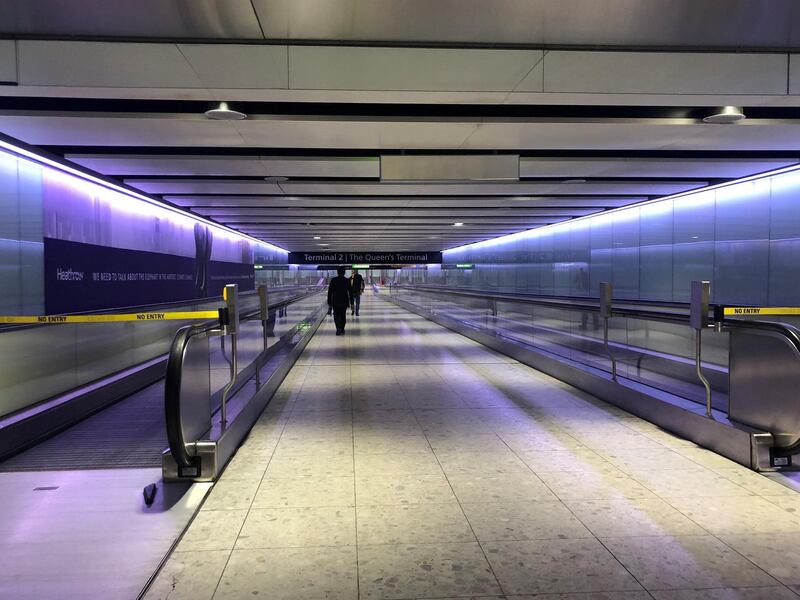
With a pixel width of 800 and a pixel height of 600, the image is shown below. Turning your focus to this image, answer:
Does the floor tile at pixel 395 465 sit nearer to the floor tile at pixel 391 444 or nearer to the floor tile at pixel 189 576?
the floor tile at pixel 391 444

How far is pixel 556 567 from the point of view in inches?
118

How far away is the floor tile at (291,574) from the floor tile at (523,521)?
85 centimetres

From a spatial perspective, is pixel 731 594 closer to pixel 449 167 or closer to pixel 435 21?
pixel 435 21

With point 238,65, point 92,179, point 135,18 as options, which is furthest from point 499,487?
point 92,179

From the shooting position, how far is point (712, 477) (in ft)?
14.4

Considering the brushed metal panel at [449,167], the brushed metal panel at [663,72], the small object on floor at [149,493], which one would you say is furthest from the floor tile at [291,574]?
the brushed metal panel at [449,167]

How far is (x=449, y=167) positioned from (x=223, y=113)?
2.87 m

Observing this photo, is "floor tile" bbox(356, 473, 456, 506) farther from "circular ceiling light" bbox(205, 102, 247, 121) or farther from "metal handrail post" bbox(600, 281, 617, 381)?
"circular ceiling light" bbox(205, 102, 247, 121)

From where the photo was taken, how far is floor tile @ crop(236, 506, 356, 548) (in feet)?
10.8

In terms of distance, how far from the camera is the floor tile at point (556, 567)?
9.21 ft

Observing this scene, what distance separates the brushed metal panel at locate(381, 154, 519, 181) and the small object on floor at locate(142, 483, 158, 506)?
196 inches

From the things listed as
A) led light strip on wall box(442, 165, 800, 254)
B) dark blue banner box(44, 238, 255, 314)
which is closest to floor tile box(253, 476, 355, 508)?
dark blue banner box(44, 238, 255, 314)

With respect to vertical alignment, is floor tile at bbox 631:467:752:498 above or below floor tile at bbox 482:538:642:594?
below

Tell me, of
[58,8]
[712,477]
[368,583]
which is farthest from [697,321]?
[58,8]
